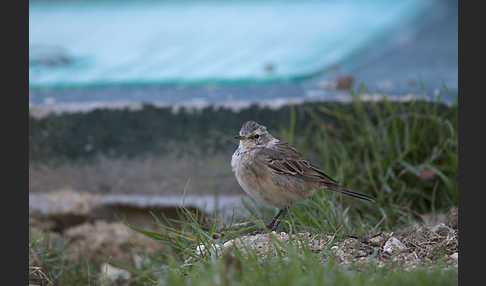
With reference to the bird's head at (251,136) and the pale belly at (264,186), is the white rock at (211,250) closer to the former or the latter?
the pale belly at (264,186)

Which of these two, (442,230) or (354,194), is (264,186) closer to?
(354,194)

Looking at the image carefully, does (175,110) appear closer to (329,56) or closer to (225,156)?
(225,156)

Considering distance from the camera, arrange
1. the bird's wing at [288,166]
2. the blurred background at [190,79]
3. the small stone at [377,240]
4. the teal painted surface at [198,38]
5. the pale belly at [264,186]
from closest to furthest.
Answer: the small stone at [377,240] < the pale belly at [264,186] < the bird's wing at [288,166] < the blurred background at [190,79] < the teal painted surface at [198,38]

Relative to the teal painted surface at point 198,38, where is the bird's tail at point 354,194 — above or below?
below

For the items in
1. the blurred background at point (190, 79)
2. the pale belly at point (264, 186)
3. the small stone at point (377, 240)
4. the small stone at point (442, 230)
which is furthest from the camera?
the blurred background at point (190, 79)

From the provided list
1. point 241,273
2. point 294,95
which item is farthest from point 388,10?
point 241,273

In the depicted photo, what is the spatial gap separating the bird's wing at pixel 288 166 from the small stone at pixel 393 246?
879 millimetres

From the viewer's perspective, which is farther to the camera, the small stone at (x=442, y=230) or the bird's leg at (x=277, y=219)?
the bird's leg at (x=277, y=219)

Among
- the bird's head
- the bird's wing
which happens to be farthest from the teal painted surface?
the bird's wing

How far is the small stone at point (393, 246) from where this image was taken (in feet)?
12.4

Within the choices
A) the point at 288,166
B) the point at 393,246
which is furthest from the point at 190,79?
the point at 393,246

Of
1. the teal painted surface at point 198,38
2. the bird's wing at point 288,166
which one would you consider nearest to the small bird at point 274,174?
the bird's wing at point 288,166

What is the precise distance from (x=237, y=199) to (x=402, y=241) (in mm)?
2296

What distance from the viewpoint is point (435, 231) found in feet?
13.9
